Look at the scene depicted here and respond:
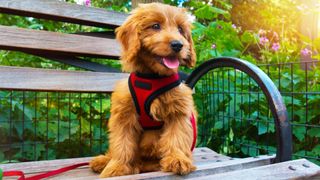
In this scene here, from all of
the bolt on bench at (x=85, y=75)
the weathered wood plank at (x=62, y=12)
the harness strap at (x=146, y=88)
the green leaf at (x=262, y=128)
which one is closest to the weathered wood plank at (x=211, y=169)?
the bolt on bench at (x=85, y=75)

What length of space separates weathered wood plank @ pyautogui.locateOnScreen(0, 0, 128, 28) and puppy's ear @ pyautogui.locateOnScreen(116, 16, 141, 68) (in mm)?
675

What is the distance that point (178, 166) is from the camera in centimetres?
132

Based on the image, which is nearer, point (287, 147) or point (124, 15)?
point (287, 147)

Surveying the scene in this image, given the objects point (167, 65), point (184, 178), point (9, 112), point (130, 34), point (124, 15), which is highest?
point (124, 15)

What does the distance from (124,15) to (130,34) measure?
3.04 ft

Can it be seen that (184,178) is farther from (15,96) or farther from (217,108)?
(15,96)

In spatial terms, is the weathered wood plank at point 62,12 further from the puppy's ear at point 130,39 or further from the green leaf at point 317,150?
the green leaf at point 317,150

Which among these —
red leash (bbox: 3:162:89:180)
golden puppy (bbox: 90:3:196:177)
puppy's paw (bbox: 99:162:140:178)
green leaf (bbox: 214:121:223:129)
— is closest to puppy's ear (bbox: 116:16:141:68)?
golden puppy (bbox: 90:3:196:177)

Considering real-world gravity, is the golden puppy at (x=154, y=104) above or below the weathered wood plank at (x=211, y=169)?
above

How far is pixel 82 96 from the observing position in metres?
2.88

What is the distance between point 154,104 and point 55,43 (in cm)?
87

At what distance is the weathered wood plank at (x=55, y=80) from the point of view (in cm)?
184

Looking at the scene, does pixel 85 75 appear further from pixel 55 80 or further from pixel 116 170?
pixel 116 170

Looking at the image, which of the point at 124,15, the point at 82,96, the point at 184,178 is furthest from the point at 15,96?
the point at 184,178
